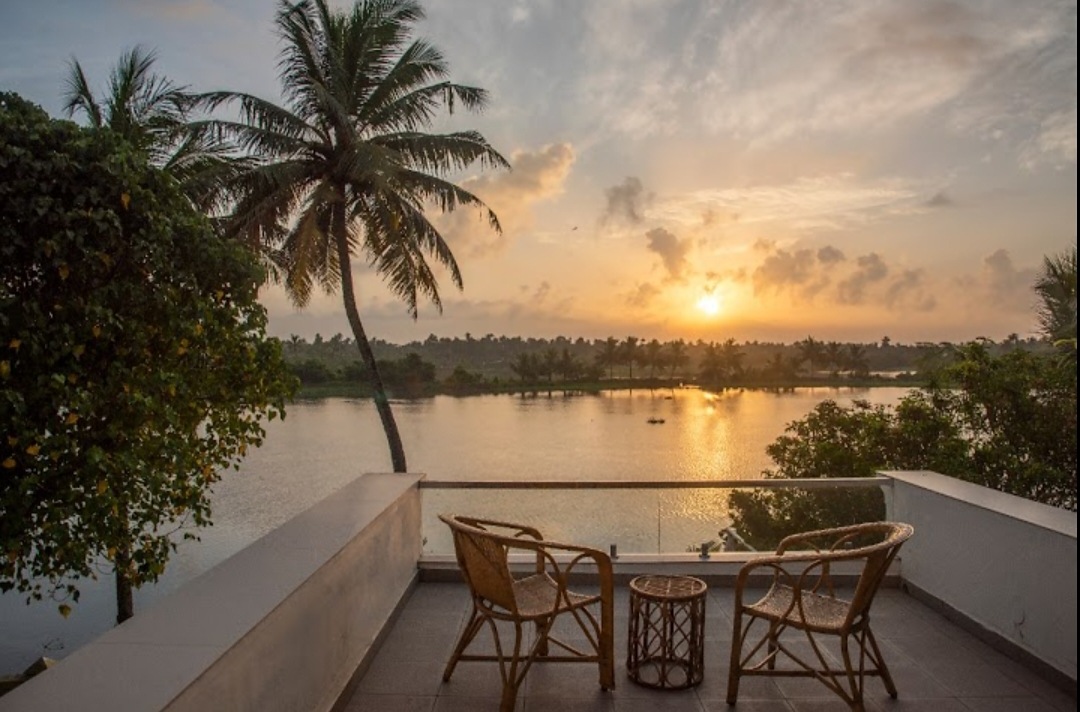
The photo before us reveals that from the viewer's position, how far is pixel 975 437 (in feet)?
34.2

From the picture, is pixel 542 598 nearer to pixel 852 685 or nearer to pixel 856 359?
pixel 852 685

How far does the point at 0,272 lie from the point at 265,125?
7.96 metres

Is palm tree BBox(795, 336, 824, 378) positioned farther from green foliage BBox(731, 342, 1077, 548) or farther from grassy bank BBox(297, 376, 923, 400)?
green foliage BBox(731, 342, 1077, 548)

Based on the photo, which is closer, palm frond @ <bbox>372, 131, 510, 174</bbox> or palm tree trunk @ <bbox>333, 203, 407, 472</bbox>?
palm frond @ <bbox>372, 131, 510, 174</bbox>

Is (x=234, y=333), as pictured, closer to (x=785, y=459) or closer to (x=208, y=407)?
(x=208, y=407)

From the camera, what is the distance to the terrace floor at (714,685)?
320 centimetres

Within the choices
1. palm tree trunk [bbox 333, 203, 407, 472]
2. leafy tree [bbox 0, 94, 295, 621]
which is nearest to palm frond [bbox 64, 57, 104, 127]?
palm tree trunk [bbox 333, 203, 407, 472]

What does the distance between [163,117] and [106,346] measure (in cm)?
792

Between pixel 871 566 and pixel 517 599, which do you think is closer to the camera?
pixel 871 566

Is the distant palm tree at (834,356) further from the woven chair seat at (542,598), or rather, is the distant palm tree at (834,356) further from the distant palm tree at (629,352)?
the woven chair seat at (542,598)

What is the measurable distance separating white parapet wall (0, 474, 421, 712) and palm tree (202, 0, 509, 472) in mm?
8260

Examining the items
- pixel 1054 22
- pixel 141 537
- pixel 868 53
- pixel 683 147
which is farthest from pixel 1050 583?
pixel 683 147

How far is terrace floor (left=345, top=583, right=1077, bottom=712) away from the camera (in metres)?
3.20

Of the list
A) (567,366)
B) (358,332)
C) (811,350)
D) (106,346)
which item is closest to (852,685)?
(106,346)
